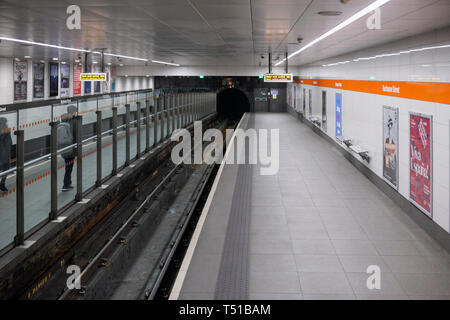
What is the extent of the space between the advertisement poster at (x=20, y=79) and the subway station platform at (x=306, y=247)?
32.2 ft

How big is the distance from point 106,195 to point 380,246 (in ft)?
17.3

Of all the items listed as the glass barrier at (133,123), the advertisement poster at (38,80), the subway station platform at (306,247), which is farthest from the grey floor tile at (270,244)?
the advertisement poster at (38,80)

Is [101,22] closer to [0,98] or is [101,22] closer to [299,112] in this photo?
[0,98]

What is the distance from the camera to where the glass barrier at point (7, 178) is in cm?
539

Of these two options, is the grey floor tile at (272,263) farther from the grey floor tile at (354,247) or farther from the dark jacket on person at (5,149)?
the dark jacket on person at (5,149)

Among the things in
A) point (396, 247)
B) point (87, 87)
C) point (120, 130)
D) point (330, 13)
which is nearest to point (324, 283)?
point (396, 247)

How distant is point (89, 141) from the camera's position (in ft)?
29.2

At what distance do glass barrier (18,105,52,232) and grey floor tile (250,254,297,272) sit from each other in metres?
2.99

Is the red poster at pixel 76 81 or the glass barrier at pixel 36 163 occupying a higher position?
the red poster at pixel 76 81

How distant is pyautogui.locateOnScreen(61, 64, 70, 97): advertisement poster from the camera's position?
19756mm

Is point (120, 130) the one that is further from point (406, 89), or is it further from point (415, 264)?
point (415, 264)

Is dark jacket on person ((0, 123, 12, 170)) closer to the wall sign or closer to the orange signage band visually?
the orange signage band
